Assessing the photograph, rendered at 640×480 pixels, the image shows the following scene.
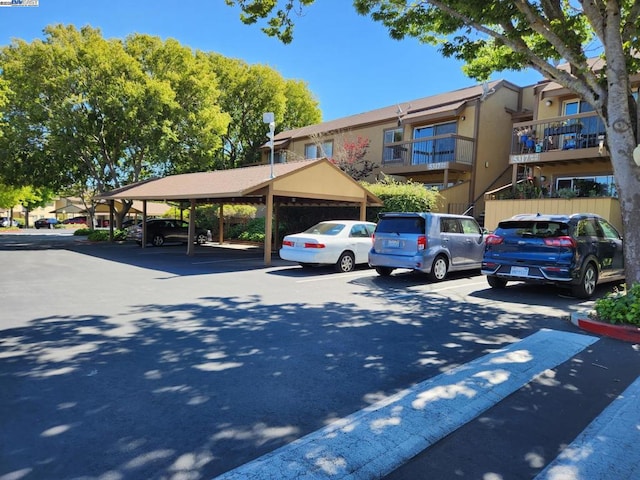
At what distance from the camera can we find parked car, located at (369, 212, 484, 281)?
10117 mm

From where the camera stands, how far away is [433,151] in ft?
70.0

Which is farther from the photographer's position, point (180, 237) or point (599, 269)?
point (180, 237)

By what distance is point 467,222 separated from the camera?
37.8ft

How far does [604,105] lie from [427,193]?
10584 mm

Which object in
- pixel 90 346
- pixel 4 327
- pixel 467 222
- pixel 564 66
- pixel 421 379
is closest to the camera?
pixel 421 379

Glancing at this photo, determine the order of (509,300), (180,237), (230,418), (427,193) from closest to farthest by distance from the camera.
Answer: (230,418) < (509,300) < (427,193) < (180,237)

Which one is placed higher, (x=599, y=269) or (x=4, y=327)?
(x=599, y=269)

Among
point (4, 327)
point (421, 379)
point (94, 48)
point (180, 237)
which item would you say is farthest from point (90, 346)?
point (94, 48)

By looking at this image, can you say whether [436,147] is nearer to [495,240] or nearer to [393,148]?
[393,148]

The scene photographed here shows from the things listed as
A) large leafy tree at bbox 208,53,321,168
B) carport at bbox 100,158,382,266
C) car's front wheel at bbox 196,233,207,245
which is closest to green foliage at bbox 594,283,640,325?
carport at bbox 100,158,382,266

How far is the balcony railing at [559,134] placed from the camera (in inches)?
615

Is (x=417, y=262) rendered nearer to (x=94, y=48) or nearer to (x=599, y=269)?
(x=599, y=269)

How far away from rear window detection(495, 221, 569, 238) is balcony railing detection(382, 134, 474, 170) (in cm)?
1147

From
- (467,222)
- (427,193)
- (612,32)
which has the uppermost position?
Answer: (612,32)
